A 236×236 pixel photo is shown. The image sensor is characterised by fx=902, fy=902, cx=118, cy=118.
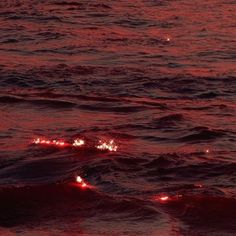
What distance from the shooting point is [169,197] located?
6.09 m

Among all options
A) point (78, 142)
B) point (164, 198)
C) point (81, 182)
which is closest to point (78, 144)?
point (78, 142)

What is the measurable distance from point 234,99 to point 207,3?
5.98 meters

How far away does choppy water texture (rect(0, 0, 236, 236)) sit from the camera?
5875 mm

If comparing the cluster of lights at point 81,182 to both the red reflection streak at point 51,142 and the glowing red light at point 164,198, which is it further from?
the red reflection streak at point 51,142

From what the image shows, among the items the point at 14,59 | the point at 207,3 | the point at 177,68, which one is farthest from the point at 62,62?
the point at 207,3

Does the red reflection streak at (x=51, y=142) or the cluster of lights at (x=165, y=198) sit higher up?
Result: the cluster of lights at (x=165, y=198)

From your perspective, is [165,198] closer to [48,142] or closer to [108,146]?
[108,146]

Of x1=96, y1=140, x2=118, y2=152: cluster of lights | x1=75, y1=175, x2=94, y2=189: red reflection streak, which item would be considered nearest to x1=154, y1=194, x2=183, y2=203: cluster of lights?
x1=75, y1=175, x2=94, y2=189: red reflection streak

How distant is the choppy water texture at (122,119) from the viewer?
231 inches

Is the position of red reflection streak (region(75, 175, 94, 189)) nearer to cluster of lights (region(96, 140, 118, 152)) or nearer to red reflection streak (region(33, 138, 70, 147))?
cluster of lights (region(96, 140, 118, 152))

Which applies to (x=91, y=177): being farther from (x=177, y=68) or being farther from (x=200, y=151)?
(x=177, y=68)

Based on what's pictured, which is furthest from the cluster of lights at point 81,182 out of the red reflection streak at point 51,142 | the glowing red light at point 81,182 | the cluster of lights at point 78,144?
the red reflection streak at point 51,142

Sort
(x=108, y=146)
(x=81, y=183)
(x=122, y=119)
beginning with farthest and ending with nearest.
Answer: (x=122, y=119), (x=108, y=146), (x=81, y=183)

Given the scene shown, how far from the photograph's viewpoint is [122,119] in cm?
809
